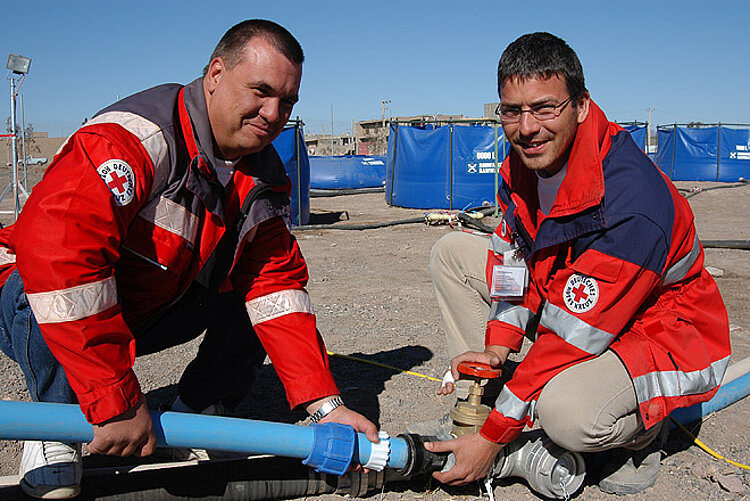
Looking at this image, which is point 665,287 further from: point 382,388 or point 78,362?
point 78,362

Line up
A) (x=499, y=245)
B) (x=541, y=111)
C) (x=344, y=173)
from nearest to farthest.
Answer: (x=541, y=111), (x=499, y=245), (x=344, y=173)

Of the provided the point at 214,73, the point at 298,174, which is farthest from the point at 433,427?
the point at 298,174

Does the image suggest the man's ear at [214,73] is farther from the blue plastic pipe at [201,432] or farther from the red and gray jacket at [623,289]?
the red and gray jacket at [623,289]

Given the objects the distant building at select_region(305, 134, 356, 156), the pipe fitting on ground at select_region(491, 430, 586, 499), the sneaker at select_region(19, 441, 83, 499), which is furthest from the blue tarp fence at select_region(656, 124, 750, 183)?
the sneaker at select_region(19, 441, 83, 499)

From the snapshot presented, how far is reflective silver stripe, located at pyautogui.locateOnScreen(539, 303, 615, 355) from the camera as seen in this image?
205 cm

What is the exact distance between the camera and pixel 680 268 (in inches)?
84.7

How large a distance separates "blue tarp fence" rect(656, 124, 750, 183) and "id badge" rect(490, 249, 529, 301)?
20.1 metres

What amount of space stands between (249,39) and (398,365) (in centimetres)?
215

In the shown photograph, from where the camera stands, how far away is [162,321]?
8.04 feet

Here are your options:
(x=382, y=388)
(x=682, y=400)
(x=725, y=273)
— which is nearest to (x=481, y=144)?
(x=725, y=273)

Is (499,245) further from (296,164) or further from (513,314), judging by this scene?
(296,164)

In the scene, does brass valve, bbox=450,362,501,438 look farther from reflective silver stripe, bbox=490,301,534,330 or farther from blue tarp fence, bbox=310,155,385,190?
blue tarp fence, bbox=310,155,385,190

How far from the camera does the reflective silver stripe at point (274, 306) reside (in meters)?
2.41

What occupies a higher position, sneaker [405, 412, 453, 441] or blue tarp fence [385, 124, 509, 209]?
blue tarp fence [385, 124, 509, 209]
